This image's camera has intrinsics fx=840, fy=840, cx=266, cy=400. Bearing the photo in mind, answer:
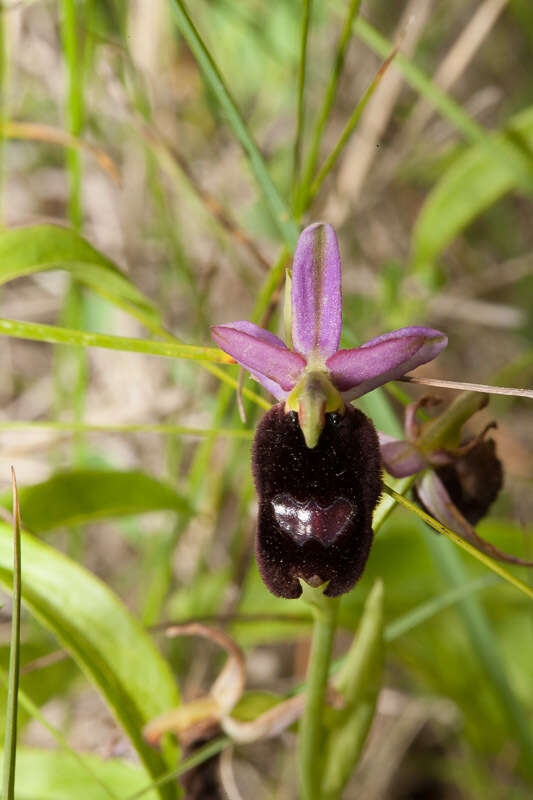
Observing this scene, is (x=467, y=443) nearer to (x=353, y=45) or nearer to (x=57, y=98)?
(x=57, y=98)

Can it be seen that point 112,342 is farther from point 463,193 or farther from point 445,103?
point 463,193

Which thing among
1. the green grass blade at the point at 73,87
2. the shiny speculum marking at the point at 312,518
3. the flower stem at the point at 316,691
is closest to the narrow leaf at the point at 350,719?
the flower stem at the point at 316,691

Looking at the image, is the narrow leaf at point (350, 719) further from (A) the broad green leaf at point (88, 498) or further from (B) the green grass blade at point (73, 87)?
(B) the green grass blade at point (73, 87)

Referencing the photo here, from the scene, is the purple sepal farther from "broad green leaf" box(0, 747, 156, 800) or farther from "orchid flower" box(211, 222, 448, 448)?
"broad green leaf" box(0, 747, 156, 800)

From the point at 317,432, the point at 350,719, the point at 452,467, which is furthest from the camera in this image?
the point at 350,719

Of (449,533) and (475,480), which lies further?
(475,480)

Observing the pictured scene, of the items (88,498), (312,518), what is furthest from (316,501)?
(88,498)

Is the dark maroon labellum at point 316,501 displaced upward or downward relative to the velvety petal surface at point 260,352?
downward
